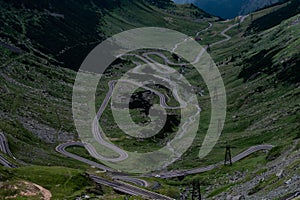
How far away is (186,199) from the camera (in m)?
117

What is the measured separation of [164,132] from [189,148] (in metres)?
25.0

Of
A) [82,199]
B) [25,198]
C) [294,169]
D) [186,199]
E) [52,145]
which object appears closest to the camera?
[294,169]

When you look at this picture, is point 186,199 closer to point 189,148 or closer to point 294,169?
point 294,169

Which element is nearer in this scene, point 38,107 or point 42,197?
point 42,197

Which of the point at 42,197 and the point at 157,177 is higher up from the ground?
the point at 157,177

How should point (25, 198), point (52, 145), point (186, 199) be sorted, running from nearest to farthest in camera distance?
1. point (25, 198)
2. point (186, 199)
3. point (52, 145)

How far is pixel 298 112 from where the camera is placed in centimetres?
16888

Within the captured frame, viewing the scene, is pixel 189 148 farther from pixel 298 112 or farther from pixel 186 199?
pixel 186 199

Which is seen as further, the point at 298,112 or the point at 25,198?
the point at 298,112

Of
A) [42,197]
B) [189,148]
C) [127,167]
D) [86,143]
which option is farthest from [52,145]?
[42,197]

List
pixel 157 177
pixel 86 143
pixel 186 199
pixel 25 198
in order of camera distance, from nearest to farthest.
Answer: pixel 25 198 → pixel 186 199 → pixel 157 177 → pixel 86 143

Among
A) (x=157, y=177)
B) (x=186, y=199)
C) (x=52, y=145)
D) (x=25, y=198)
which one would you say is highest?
(x=52, y=145)

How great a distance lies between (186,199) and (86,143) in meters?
65.1

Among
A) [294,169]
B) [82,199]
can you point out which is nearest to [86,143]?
[82,199]
